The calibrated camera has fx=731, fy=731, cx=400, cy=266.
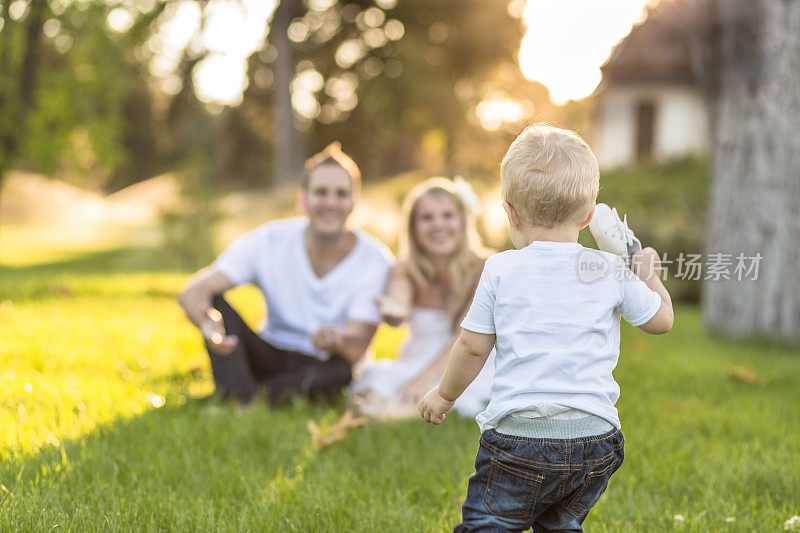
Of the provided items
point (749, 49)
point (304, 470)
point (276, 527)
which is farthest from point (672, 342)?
point (276, 527)

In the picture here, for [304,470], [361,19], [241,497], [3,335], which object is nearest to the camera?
[241,497]

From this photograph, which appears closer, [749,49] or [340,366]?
[340,366]

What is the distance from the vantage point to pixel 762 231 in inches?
285

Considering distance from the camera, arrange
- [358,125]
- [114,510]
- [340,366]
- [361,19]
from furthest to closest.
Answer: [358,125]
[361,19]
[340,366]
[114,510]

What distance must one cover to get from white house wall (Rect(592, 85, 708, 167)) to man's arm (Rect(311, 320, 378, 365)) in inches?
763

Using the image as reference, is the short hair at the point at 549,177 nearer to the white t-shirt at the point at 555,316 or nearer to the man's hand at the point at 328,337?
the white t-shirt at the point at 555,316

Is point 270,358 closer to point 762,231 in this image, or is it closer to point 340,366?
point 340,366

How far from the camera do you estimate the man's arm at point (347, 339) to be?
432cm

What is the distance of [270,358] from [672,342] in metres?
4.53

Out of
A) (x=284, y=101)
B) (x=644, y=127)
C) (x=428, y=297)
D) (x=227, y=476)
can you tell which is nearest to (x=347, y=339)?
(x=428, y=297)

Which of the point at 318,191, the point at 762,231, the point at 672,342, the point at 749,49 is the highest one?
the point at 749,49

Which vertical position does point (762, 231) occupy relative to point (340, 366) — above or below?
above

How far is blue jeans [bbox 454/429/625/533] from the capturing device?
2.05m

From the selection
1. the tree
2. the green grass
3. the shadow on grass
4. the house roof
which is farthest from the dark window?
the shadow on grass
